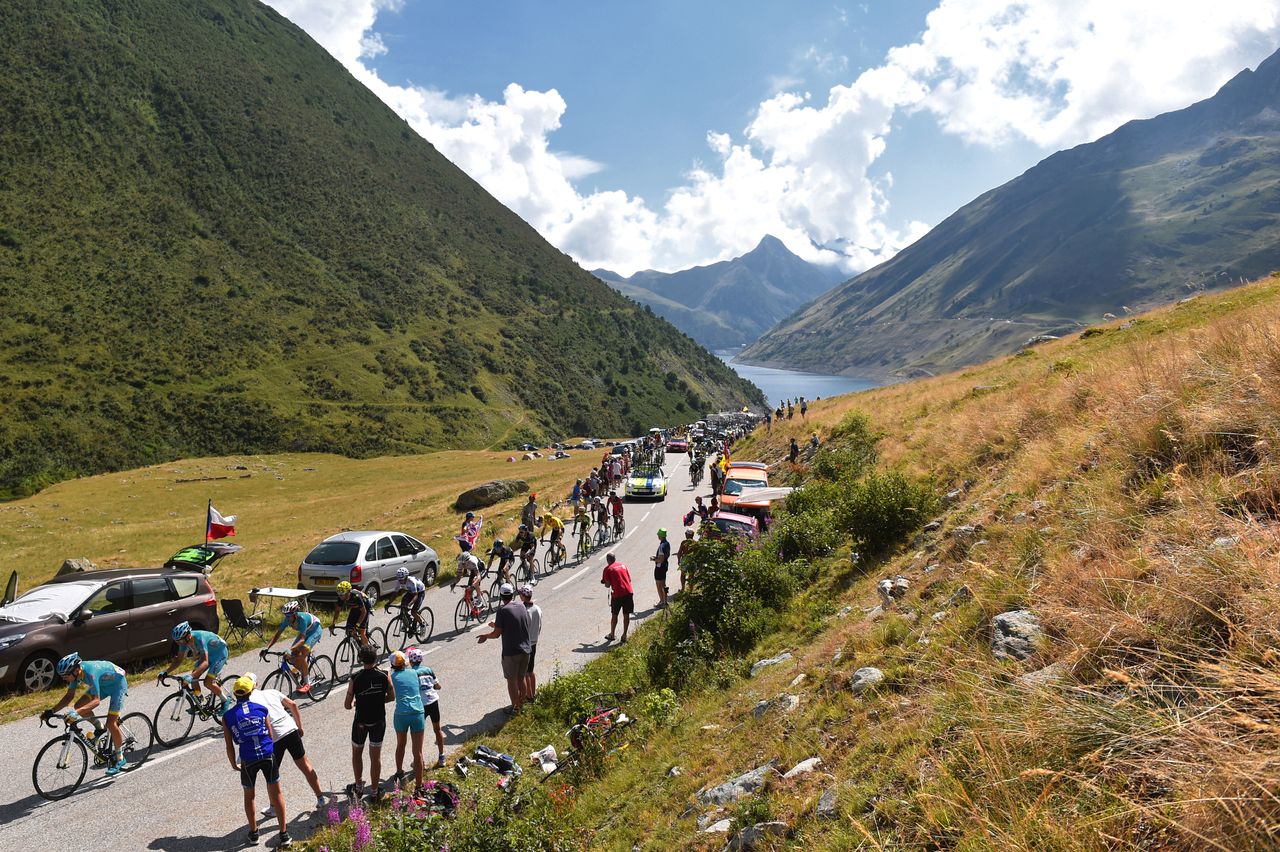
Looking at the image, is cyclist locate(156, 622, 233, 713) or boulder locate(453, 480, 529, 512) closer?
cyclist locate(156, 622, 233, 713)

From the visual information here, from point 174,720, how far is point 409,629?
14.5ft

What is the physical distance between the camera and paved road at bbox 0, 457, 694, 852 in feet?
23.0

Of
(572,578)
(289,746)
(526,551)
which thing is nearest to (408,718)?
(289,746)

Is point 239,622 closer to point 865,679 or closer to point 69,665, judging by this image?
point 69,665

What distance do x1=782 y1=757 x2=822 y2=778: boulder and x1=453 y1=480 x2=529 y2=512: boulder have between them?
3363cm

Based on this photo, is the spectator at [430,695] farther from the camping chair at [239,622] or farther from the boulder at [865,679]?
the camping chair at [239,622]

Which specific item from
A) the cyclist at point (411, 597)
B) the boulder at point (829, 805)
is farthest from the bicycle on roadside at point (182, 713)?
the boulder at point (829, 805)

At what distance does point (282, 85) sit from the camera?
15812 centimetres

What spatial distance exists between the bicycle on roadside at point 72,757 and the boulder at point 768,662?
26.7 feet

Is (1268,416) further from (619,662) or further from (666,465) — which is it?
(666,465)

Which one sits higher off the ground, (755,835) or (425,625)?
(755,835)

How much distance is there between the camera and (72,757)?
796cm

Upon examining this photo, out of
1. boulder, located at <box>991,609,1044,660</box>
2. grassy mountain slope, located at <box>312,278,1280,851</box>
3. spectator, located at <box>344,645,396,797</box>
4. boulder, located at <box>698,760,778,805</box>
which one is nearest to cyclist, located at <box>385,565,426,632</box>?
grassy mountain slope, located at <box>312,278,1280,851</box>

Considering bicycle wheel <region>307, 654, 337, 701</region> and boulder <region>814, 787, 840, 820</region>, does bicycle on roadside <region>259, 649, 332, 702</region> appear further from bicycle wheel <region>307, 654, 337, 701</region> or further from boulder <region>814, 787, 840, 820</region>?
boulder <region>814, 787, 840, 820</region>
